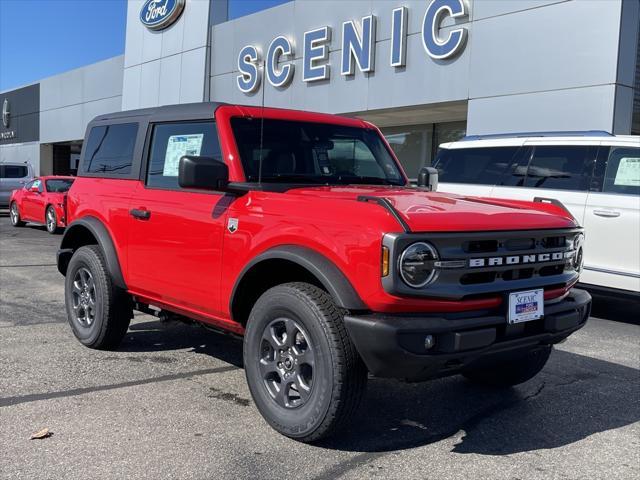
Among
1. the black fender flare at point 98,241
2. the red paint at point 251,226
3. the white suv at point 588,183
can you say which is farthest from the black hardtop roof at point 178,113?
the white suv at point 588,183

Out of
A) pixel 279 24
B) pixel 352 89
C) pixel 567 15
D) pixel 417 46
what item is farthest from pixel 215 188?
pixel 279 24

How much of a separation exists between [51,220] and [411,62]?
932 centimetres

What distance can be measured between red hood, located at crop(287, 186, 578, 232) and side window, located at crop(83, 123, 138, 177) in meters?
1.78

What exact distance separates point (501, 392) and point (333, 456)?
1.71m

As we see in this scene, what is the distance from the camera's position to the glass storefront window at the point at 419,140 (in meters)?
16.7

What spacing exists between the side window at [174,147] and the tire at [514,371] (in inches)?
92.0

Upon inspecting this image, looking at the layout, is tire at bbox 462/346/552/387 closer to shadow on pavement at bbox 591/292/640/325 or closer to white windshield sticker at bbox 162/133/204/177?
white windshield sticker at bbox 162/133/204/177

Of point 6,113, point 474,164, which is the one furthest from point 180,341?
point 6,113

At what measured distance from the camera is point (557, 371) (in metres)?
5.18

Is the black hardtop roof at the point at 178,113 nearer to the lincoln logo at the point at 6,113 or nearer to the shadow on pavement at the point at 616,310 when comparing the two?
the shadow on pavement at the point at 616,310

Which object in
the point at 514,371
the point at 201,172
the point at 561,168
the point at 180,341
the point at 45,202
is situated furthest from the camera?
the point at 45,202

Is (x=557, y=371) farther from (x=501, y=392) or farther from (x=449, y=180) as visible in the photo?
(x=449, y=180)

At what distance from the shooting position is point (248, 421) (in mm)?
3842

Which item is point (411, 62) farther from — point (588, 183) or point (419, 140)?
point (588, 183)
